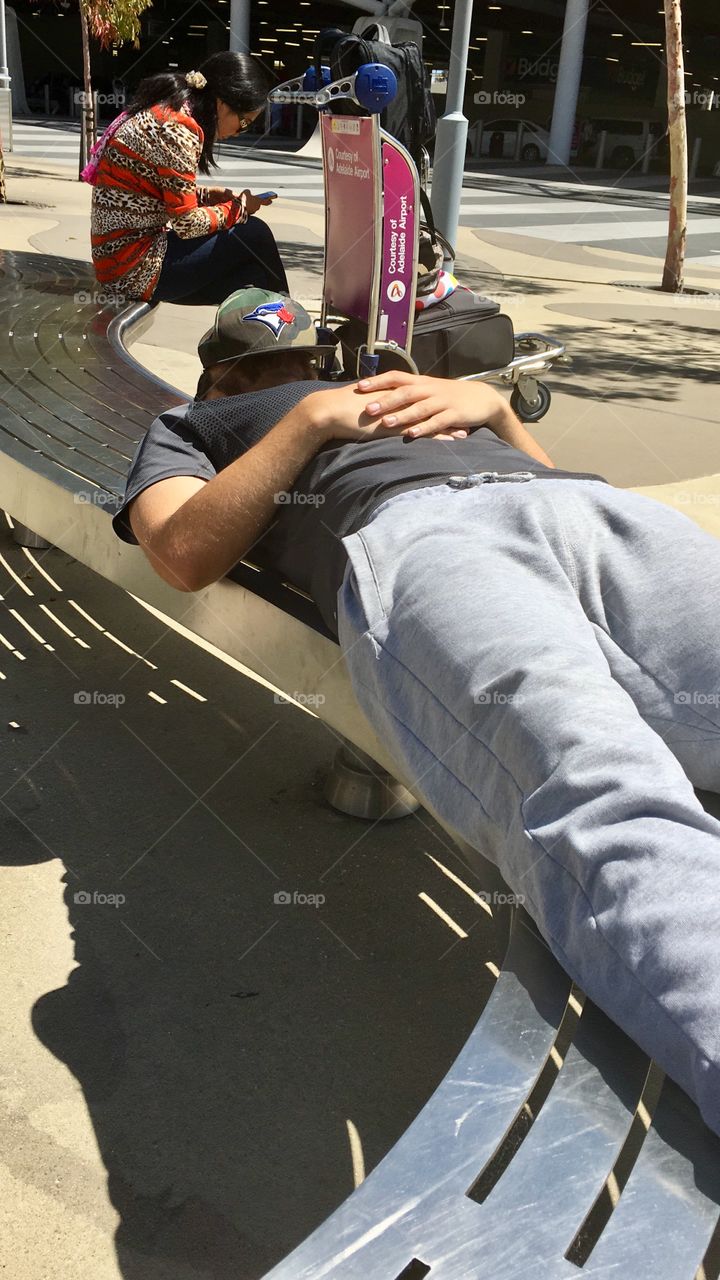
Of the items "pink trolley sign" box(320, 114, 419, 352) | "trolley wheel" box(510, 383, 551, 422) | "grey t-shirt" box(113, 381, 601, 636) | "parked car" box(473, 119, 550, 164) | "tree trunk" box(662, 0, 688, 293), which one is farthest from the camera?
"parked car" box(473, 119, 550, 164)

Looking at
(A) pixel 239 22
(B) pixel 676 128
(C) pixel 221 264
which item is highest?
(A) pixel 239 22

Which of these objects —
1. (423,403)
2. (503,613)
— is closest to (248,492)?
(423,403)

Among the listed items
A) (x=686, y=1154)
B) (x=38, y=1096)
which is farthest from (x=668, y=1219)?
(x=38, y=1096)

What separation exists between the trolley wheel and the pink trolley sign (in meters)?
0.88

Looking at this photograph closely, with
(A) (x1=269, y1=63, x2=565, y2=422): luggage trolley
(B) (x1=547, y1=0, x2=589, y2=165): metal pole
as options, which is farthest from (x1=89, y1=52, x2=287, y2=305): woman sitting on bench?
(B) (x1=547, y1=0, x2=589, y2=165): metal pole

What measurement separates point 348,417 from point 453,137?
755 centimetres

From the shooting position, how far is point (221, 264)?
197 inches

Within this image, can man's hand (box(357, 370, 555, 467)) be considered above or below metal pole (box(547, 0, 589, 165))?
below

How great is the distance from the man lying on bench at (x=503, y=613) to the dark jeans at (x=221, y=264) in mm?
2631

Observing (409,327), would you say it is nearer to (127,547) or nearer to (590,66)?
(127,547)

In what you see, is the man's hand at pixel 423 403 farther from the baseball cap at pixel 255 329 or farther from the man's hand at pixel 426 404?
the baseball cap at pixel 255 329

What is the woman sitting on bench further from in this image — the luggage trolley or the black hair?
the luggage trolley

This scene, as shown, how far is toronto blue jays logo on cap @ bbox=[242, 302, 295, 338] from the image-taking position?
2449mm

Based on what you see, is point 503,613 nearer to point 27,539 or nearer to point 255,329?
point 255,329
